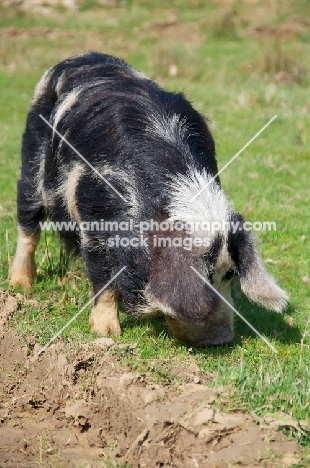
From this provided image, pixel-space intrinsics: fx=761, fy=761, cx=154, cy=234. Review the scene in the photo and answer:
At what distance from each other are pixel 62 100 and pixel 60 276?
1.59m

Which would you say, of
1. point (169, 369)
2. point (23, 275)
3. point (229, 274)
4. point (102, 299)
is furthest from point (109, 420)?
point (23, 275)

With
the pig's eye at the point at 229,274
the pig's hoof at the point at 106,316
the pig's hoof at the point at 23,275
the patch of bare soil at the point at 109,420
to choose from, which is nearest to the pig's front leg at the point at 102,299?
the pig's hoof at the point at 106,316

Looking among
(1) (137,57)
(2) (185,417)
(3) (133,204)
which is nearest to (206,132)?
(3) (133,204)

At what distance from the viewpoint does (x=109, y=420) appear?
14.4 ft

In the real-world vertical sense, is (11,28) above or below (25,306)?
above

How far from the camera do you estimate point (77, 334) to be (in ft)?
17.9

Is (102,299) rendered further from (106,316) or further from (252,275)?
(252,275)

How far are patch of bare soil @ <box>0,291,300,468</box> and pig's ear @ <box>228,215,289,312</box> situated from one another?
2.06 feet

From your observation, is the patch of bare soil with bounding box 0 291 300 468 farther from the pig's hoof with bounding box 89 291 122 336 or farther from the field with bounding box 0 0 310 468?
the pig's hoof with bounding box 89 291 122 336

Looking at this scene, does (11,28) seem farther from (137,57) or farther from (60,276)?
(60,276)

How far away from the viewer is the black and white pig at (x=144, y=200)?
4691 mm

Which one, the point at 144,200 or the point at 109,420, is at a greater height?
the point at 144,200

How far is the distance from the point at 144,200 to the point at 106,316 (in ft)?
3.63

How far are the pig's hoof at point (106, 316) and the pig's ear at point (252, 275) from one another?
3.73ft
